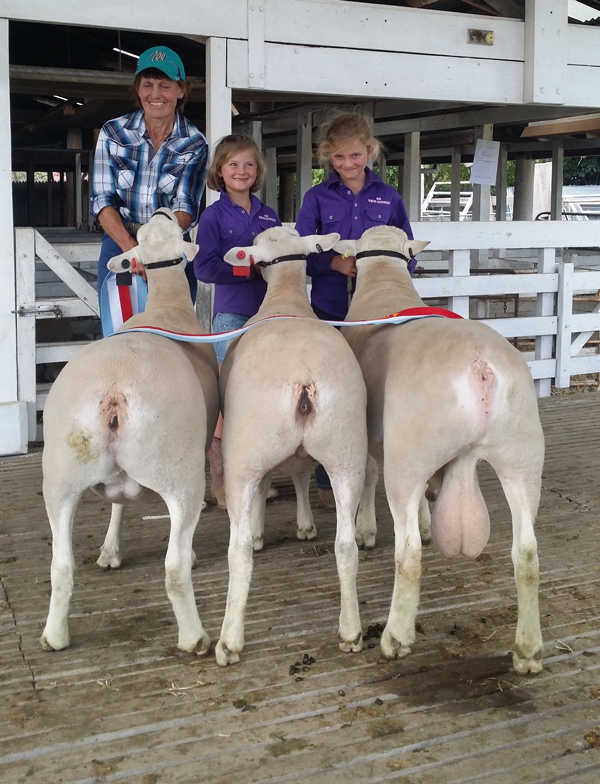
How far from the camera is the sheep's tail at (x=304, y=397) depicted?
310cm

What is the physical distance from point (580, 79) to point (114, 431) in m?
5.92

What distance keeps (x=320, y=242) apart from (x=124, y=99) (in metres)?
6.53

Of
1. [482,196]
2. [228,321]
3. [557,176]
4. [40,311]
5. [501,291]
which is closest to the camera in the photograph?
[228,321]

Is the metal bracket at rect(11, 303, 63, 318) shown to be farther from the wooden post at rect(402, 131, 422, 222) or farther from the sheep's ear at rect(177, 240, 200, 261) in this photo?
the wooden post at rect(402, 131, 422, 222)

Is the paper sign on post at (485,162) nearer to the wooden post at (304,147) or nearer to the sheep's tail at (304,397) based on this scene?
the wooden post at (304,147)

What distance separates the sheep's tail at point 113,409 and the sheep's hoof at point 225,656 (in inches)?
36.5

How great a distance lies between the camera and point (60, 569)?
3.16 m

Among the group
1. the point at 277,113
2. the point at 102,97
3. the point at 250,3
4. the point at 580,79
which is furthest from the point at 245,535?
the point at 277,113

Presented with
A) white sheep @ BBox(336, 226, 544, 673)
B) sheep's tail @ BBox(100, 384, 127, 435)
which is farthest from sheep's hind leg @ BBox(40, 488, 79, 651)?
white sheep @ BBox(336, 226, 544, 673)

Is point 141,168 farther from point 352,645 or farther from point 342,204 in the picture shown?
point 352,645

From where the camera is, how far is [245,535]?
3209 mm

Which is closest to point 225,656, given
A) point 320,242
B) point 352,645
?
point 352,645

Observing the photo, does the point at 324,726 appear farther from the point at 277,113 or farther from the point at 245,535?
the point at 277,113

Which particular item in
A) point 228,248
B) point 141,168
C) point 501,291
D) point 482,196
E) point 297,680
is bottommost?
point 297,680
